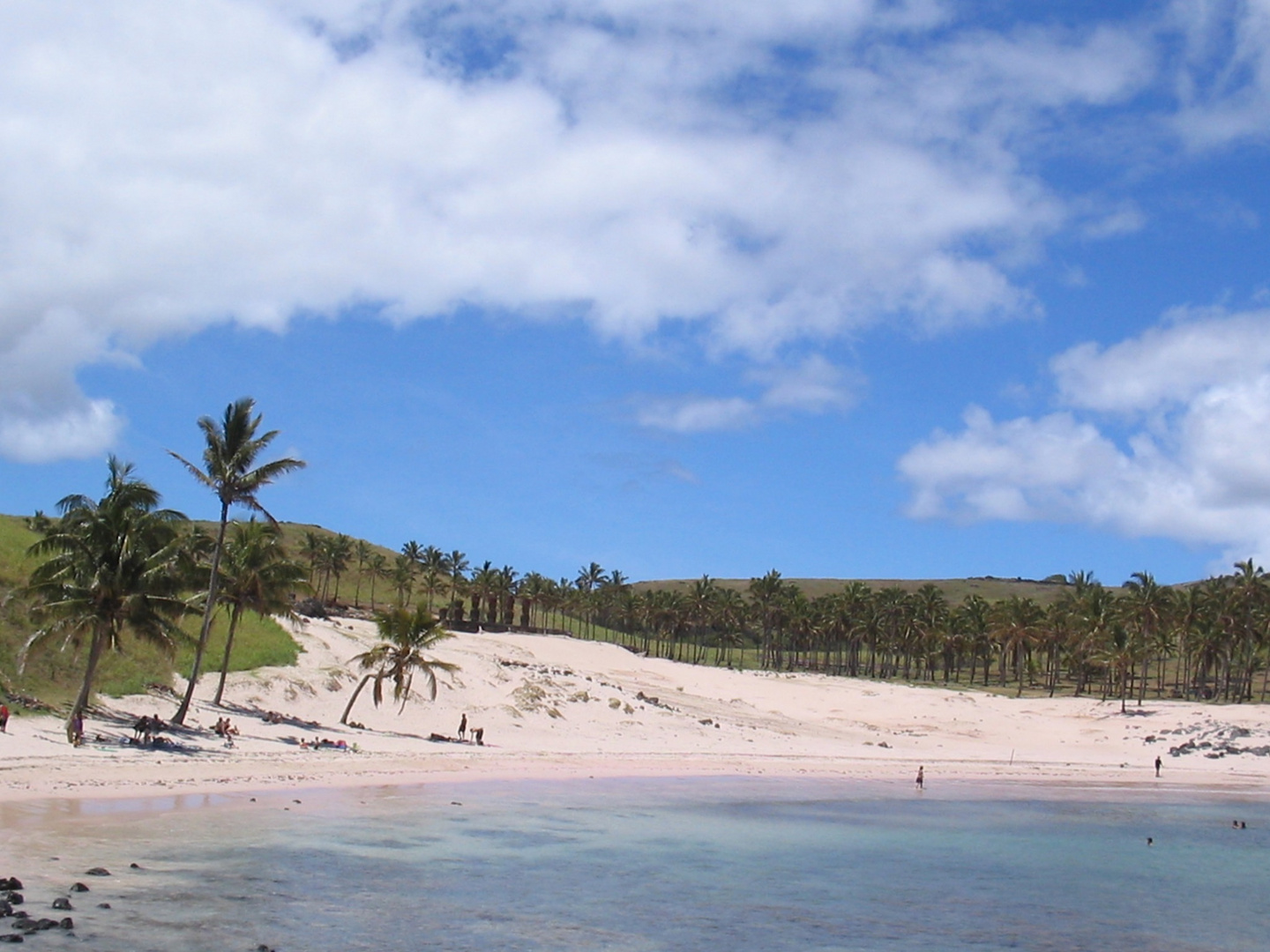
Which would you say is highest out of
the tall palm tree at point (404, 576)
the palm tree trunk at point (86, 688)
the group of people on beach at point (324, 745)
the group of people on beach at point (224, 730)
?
the tall palm tree at point (404, 576)

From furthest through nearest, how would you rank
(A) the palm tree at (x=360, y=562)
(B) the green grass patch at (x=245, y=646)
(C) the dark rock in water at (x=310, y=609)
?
1. (A) the palm tree at (x=360, y=562)
2. (C) the dark rock in water at (x=310, y=609)
3. (B) the green grass patch at (x=245, y=646)

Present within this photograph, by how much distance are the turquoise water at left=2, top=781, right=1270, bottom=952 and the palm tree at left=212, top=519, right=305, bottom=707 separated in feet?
45.8

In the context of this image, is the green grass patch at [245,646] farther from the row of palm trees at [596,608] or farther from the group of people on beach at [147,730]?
the group of people on beach at [147,730]

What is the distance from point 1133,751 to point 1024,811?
30.2 m

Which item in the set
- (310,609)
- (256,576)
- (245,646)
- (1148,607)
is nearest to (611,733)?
(245,646)

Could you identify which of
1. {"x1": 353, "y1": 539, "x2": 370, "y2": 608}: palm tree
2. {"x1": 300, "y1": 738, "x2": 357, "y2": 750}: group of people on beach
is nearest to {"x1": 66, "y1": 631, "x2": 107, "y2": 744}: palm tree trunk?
{"x1": 300, "y1": 738, "x2": 357, "y2": 750}: group of people on beach

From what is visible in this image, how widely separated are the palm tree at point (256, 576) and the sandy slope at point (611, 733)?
4424mm

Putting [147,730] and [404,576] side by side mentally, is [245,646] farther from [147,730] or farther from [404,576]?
[404,576]

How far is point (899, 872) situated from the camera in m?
27.2

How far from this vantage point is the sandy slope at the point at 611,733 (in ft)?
112

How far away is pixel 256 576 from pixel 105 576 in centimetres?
1032

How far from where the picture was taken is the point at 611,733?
184 feet

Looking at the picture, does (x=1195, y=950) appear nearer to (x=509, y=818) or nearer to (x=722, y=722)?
(x=509, y=818)

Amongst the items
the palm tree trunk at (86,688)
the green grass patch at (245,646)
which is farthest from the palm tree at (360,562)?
the palm tree trunk at (86,688)
